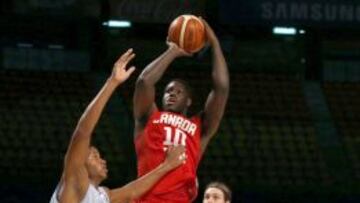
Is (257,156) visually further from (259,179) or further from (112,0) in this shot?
(112,0)

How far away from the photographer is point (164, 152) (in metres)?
6.00

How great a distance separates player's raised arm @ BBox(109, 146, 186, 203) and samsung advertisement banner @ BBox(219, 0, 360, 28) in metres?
8.20

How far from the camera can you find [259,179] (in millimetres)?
12734

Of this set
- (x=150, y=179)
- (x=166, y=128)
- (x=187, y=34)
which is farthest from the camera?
(x=166, y=128)

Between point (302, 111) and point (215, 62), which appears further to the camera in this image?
point (302, 111)

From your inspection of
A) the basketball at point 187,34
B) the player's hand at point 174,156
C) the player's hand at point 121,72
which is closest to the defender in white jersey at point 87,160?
the player's hand at point 121,72

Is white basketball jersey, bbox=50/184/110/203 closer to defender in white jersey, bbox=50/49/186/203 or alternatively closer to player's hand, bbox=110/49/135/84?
defender in white jersey, bbox=50/49/186/203

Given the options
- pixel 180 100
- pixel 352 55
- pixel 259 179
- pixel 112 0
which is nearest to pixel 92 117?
pixel 180 100

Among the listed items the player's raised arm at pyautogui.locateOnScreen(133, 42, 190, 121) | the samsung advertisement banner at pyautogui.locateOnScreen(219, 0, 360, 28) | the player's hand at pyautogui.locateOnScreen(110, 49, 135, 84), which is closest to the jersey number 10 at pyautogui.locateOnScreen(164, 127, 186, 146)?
the player's raised arm at pyautogui.locateOnScreen(133, 42, 190, 121)

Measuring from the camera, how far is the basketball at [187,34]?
591 cm

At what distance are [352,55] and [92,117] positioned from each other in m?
12.8

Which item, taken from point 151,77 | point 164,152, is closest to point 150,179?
point 164,152

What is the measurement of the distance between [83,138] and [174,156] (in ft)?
3.13

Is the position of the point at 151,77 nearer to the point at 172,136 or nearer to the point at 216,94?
the point at 172,136
